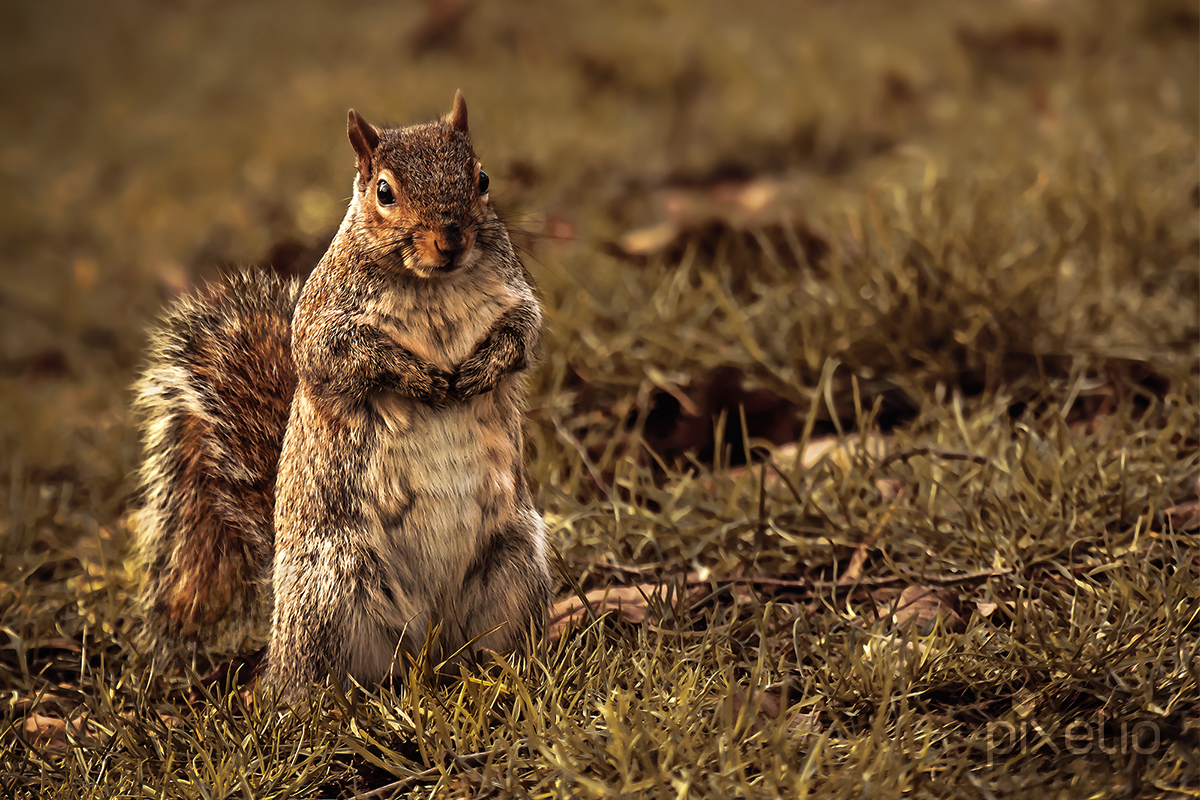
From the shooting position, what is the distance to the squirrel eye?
75.7 inches

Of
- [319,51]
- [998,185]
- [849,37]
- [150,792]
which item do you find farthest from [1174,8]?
[150,792]

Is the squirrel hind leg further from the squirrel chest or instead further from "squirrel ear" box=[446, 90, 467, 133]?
"squirrel ear" box=[446, 90, 467, 133]

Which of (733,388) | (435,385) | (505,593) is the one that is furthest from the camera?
(733,388)

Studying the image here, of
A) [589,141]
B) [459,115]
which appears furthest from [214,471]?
[589,141]

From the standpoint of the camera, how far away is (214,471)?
2.29 meters

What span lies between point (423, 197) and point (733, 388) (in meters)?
1.55

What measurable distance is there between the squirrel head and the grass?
0.46 metres

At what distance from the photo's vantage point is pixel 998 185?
4.01 metres

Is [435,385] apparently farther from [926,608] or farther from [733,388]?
[733,388]

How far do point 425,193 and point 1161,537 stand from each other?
1.71 metres

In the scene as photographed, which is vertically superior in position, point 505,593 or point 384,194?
point 384,194

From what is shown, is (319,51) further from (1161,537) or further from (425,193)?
(1161,537)

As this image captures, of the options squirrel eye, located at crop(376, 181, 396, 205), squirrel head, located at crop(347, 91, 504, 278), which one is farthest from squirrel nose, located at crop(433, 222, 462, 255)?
squirrel eye, located at crop(376, 181, 396, 205)

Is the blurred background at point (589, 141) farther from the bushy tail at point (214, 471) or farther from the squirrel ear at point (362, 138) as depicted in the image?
the squirrel ear at point (362, 138)
